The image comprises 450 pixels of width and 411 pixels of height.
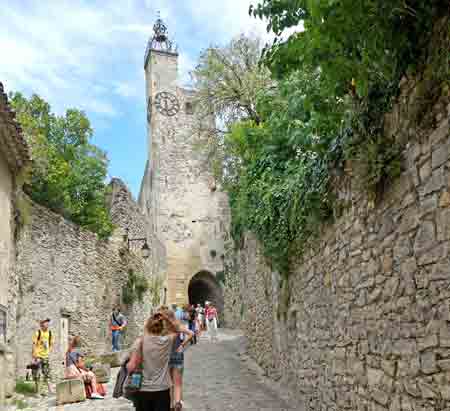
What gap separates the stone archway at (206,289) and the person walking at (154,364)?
27344mm

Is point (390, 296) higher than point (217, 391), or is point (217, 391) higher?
point (390, 296)

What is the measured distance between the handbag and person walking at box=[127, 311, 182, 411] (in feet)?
0.08

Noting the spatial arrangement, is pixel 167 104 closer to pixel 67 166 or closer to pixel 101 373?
pixel 67 166

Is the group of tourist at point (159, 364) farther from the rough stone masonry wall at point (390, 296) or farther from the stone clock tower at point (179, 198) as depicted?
the stone clock tower at point (179, 198)

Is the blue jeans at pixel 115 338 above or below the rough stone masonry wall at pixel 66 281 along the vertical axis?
below

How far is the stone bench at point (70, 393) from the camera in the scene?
909cm

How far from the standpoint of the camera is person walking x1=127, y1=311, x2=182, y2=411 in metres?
4.61

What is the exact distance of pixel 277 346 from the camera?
416 inches

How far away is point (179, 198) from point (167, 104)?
6.17 metres

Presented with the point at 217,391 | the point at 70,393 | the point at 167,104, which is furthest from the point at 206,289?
the point at 70,393

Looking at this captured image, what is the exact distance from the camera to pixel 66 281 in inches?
579

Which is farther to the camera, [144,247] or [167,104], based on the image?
[167,104]

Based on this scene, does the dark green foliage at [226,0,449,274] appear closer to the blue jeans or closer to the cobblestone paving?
the cobblestone paving

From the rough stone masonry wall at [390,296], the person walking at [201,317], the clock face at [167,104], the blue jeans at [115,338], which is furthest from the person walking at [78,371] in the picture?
the clock face at [167,104]
